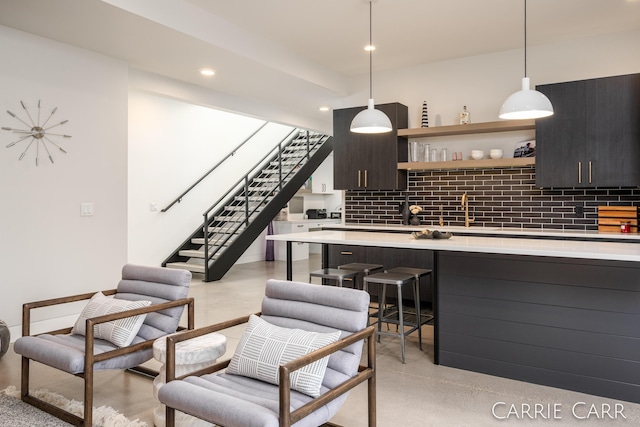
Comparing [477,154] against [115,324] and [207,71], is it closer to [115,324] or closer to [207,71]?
[207,71]

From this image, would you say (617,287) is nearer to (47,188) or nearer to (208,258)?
(47,188)

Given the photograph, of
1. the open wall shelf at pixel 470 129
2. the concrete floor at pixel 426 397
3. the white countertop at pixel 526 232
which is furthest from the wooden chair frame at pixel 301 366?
the open wall shelf at pixel 470 129

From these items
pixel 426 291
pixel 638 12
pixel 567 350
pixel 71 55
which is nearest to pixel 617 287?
pixel 567 350

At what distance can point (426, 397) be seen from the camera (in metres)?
3.07

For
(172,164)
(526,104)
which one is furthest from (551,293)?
(172,164)

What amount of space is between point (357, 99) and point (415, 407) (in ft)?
16.2

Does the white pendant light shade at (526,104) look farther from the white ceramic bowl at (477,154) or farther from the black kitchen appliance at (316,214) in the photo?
the black kitchen appliance at (316,214)

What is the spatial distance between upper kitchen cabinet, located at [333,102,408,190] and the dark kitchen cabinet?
95 cm

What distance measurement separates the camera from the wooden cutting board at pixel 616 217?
496 centimetres

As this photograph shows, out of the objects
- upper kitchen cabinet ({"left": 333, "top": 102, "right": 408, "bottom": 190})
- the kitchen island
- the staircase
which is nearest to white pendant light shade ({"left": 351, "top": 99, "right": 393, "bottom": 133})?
the kitchen island

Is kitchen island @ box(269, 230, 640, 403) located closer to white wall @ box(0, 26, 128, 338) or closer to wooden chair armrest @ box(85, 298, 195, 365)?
wooden chair armrest @ box(85, 298, 195, 365)

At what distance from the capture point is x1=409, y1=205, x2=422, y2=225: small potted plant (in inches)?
242

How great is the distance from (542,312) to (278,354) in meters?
2.05

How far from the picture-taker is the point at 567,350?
10.5ft
